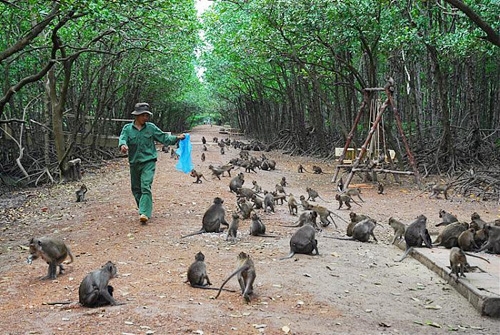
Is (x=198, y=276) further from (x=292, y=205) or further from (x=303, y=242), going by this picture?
(x=292, y=205)

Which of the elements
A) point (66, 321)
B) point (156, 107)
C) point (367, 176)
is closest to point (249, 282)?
point (66, 321)

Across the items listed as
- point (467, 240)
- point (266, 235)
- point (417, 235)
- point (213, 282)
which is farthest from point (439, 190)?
point (213, 282)

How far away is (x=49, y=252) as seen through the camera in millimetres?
6965

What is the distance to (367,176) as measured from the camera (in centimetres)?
1820

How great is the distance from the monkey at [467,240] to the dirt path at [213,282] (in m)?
0.82

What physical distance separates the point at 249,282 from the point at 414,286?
8.39ft

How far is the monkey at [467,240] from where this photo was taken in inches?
336

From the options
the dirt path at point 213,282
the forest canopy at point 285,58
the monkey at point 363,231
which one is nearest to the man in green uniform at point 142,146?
the dirt path at point 213,282

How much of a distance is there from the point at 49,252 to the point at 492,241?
658 cm

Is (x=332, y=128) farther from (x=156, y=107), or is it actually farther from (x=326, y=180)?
(x=156, y=107)

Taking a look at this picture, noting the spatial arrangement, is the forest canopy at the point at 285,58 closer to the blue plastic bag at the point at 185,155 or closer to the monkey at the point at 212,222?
the blue plastic bag at the point at 185,155

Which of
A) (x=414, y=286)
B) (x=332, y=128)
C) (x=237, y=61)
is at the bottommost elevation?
(x=414, y=286)

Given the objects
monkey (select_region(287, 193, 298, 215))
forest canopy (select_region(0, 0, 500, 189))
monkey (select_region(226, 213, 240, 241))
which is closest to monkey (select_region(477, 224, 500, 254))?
forest canopy (select_region(0, 0, 500, 189))

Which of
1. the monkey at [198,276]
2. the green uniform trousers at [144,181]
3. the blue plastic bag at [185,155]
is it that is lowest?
the monkey at [198,276]
